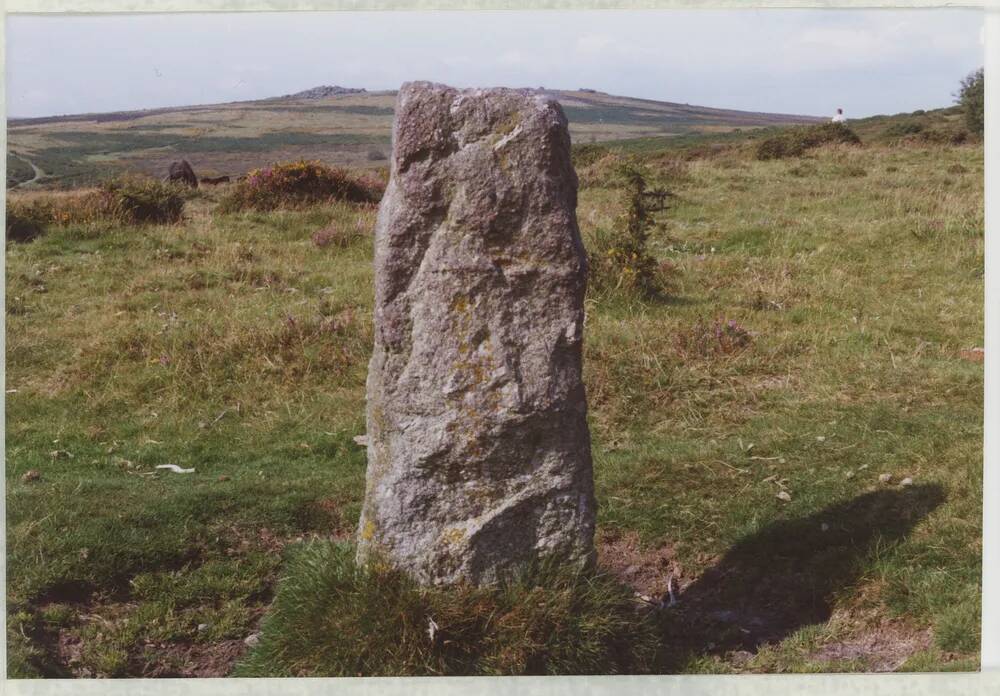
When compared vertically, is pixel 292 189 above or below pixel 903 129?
below

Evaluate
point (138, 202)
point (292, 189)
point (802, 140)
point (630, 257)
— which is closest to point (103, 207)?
point (138, 202)

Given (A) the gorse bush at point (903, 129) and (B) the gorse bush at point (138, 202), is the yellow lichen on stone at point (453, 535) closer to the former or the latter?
(B) the gorse bush at point (138, 202)

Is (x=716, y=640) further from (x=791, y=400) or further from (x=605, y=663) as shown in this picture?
(x=791, y=400)

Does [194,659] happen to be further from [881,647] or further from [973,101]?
[973,101]

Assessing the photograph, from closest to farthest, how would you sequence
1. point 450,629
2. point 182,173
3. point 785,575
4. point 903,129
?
point 450,629 → point 785,575 → point 182,173 → point 903,129

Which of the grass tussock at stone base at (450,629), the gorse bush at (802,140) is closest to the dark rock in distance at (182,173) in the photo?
the gorse bush at (802,140)

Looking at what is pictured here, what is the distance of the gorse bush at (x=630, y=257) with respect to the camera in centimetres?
1179

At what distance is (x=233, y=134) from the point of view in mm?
38688

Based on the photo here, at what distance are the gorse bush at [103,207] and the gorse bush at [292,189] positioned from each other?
133 centimetres

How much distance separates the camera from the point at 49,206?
685 inches

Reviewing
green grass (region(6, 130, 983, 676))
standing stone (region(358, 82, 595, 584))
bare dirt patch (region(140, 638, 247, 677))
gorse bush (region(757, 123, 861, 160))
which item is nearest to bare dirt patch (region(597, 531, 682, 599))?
green grass (region(6, 130, 983, 676))

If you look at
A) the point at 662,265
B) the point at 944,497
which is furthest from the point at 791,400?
the point at 662,265

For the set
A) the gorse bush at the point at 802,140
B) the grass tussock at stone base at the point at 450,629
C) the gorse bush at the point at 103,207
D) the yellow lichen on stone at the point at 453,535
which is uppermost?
the gorse bush at the point at 802,140

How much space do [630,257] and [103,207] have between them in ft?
34.1
